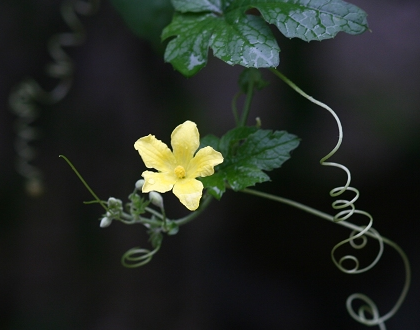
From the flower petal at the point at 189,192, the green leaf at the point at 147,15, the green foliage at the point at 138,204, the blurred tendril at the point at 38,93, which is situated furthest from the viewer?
the blurred tendril at the point at 38,93

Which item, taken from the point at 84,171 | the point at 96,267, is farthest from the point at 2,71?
the point at 96,267

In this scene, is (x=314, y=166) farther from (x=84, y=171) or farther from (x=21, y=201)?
(x=21, y=201)

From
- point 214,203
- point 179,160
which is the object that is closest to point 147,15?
point 179,160

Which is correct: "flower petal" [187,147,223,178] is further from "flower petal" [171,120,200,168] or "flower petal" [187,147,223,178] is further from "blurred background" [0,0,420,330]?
"blurred background" [0,0,420,330]

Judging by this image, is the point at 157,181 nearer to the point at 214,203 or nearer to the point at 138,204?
the point at 138,204

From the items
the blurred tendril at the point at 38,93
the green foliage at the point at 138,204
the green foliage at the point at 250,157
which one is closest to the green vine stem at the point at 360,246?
the green foliage at the point at 250,157

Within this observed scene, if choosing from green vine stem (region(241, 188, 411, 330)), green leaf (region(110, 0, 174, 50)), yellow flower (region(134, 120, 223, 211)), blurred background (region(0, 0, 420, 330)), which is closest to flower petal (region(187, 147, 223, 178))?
yellow flower (region(134, 120, 223, 211))

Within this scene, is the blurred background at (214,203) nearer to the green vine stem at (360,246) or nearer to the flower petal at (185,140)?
the green vine stem at (360,246)
